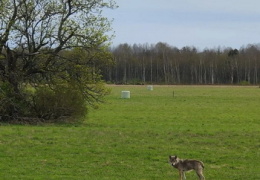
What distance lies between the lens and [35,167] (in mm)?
12203

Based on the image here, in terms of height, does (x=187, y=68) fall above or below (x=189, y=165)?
above

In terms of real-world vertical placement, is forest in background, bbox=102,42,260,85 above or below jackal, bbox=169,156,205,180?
above

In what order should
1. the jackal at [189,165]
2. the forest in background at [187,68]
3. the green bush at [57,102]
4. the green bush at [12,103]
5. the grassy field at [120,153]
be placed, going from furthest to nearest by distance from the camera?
the forest in background at [187,68], the green bush at [57,102], the green bush at [12,103], the grassy field at [120,153], the jackal at [189,165]

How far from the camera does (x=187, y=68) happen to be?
160 m

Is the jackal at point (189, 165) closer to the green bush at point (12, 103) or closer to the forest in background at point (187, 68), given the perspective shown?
the green bush at point (12, 103)

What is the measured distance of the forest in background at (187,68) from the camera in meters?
154

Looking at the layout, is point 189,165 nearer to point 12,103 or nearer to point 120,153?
point 120,153

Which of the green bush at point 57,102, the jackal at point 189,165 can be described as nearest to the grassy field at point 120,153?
the jackal at point 189,165

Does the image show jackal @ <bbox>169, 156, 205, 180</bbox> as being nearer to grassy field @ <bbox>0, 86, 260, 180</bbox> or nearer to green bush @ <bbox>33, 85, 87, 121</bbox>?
grassy field @ <bbox>0, 86, 260, 180</bbox>

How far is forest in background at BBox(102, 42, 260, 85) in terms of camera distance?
154000 mm

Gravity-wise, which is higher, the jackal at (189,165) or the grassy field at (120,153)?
the jackal at (189,165)

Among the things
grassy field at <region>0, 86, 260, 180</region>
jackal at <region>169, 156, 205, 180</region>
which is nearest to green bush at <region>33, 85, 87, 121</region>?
grassy field at <region>0, 86, 260, 180</region>

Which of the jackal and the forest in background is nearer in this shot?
the jackal

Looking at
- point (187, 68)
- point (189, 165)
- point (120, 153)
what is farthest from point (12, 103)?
point (187, 68)
